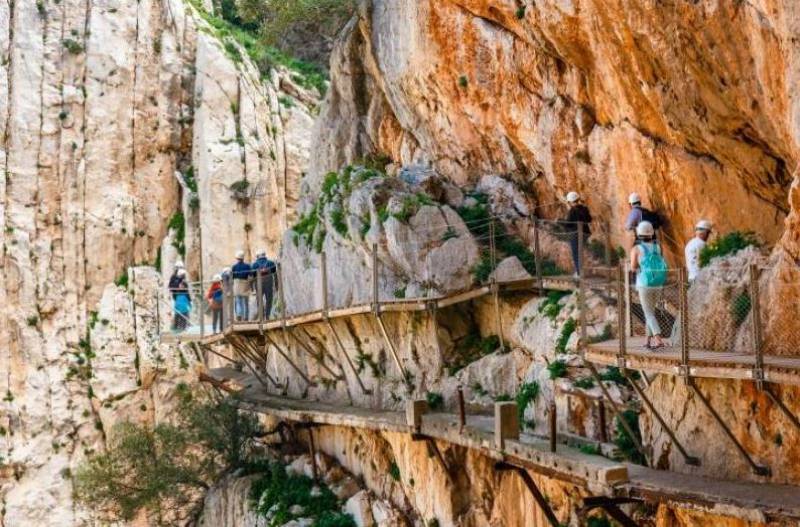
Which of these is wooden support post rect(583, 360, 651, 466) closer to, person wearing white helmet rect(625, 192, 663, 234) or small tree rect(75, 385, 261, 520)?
person wearing white helmet rect(625, 192, 663, 234)

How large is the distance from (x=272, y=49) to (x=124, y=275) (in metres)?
11.4

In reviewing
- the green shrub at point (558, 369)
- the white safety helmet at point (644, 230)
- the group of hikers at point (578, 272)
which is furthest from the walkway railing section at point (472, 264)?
the white safety helmet at point (644, 230)

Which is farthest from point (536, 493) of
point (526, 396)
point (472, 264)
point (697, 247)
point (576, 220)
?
point (472, 264)

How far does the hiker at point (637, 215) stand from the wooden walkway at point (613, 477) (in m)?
3.71

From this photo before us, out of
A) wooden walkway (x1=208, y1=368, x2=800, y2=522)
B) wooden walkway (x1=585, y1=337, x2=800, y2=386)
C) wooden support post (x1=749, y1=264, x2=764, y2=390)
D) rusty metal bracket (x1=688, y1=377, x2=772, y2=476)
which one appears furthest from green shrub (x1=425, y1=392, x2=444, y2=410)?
wooden support post (x1=749, y1=264, x2=764, y2=390)

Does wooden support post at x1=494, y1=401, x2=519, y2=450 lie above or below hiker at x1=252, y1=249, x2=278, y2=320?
below

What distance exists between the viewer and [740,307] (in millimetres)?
13625

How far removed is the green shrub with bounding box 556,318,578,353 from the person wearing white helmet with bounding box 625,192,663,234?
1.74m

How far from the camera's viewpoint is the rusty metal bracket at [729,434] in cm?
1302

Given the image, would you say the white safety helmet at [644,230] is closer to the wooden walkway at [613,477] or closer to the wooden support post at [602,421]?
the wooden walkway at [613,477]

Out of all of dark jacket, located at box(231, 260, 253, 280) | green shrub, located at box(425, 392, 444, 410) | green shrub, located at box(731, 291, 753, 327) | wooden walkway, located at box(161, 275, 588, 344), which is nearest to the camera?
green shrub, located at box(731, 291, 753, 327)

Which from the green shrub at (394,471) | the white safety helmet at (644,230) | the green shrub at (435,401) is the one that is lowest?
the green shrub at (394,471)

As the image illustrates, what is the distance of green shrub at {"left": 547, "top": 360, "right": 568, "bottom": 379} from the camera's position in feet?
58.6

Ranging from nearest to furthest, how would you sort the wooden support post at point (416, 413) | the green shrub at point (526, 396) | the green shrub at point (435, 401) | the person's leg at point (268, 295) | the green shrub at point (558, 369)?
the green shrub at point (558, 369) < the green shrub at point (526, 396) < the wooden support post at point (416, 413) < the green shrub at point (435, 401) < the person's leg at point (268, 295)
